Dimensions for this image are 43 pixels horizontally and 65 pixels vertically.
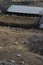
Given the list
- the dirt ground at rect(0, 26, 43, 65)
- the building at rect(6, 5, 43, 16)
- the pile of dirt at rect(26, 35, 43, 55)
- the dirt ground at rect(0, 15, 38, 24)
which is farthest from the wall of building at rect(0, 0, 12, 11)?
the pile of dirt at rect(26, 35, 43, 55)

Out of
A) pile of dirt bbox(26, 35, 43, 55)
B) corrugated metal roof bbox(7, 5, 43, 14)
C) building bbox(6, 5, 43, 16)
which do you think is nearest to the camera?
pile of dirt bbox(26, 35, 43, 55)

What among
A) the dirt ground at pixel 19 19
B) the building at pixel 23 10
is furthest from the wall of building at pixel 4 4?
the dirt ground at pixel 19 19

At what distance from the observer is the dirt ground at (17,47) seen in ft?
20.9

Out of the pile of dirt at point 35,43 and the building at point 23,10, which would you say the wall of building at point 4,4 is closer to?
the building at point 23,10

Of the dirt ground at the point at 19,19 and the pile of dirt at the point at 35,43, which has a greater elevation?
the pile of dirt at the point at 35,43

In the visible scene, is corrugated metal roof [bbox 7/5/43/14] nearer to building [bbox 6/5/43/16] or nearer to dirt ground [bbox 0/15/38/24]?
building [bbox 6/5/43/16]

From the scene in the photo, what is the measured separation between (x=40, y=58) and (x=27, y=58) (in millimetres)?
349

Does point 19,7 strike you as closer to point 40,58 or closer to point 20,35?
point 20,35

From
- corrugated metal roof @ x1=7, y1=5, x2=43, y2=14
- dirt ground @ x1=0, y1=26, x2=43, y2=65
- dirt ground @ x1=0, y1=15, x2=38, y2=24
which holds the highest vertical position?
dirt ground @ x1=0, y1=26, x2=43, y2=65

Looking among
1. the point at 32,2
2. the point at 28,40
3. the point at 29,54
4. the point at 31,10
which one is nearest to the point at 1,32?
the point at 28,40

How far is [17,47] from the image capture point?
23.8 ft

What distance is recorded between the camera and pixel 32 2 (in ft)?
41.2

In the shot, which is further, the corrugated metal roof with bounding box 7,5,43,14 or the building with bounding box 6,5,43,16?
the corrugated metal roof with bounding box 7,5,43,14

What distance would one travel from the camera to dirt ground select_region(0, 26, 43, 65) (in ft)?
20.9
